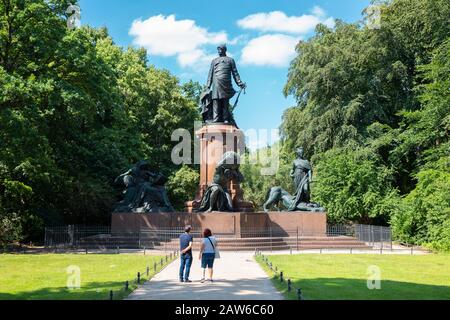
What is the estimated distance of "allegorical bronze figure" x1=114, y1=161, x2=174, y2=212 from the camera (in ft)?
86.2

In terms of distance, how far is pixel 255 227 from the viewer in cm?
2445

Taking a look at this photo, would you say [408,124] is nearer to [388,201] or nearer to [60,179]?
[388,201]

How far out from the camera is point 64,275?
45.0 feet

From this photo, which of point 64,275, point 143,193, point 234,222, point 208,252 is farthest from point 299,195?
point 64,275

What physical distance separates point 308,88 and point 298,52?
6063mm

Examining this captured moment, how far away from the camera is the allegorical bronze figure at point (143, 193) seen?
86.2ft

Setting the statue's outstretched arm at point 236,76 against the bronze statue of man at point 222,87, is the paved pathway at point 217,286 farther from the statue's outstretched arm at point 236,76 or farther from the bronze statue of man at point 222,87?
the statue's outstretched arm at point 236,76

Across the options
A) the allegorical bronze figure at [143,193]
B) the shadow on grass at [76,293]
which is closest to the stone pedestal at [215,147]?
the allegorical bronze figure at [143,193]

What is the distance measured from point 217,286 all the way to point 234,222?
11.9 meters

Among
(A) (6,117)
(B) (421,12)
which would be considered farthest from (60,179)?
(B) (421,12)

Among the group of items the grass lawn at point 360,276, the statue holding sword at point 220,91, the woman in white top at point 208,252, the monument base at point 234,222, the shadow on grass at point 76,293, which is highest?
the statue holding sword at point 220,91

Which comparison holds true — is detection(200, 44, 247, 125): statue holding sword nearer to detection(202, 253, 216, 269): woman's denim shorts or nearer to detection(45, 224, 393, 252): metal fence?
detection(45, 224, 393, 252): metal fence

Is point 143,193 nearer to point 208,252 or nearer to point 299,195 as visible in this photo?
point 299,195

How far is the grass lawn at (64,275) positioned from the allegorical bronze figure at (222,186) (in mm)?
6178
